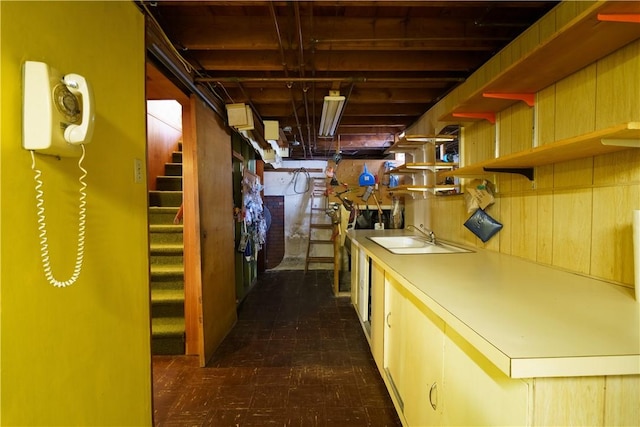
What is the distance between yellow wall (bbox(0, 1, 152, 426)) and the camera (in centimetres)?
70

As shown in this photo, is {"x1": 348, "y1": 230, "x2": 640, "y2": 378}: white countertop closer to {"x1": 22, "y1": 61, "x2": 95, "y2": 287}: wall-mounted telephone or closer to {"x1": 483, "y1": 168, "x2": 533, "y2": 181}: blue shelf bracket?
{"x1": 483, "y1": 168, "x2": 533, "y2": 181}: blue shelf bracket

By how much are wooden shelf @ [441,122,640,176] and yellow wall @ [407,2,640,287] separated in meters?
0.08

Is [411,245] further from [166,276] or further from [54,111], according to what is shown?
[54,111]

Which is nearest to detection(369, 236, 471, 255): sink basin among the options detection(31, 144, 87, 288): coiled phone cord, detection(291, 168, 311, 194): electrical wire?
detection(31, 144, 87, 288): coiled phone cord

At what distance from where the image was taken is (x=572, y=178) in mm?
1237

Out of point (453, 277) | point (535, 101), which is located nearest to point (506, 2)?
point (535, 101)

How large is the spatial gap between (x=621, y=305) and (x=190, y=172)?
2.36 meters

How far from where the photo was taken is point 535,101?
1416mm

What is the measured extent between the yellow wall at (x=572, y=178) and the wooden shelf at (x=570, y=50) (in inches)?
2.3

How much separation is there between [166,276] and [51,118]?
216 centimetres

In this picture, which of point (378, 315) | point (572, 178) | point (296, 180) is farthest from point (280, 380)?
point (296, 180)

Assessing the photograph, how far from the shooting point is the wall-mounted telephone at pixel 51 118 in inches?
28.2

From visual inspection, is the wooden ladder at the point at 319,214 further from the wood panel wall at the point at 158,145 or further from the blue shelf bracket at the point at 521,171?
the blue shelf bracket at the point at 521,171

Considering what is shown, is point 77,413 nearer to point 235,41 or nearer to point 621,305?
point 621,305
